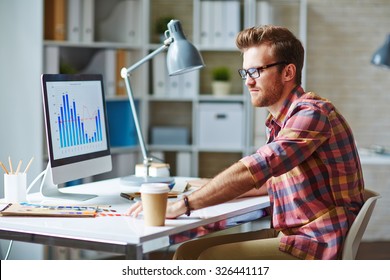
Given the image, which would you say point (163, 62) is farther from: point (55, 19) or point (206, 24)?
point (55, 19)

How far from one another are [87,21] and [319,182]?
2.43 meters

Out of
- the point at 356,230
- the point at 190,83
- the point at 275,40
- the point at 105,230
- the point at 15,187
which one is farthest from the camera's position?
the point at 190,83

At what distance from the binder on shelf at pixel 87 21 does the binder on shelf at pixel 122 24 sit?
287 mm

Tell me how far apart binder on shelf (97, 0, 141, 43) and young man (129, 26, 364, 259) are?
2.19 metres

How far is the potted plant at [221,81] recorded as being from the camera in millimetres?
4734

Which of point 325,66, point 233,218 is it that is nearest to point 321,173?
point 233,218

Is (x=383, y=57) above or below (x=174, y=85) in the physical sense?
above

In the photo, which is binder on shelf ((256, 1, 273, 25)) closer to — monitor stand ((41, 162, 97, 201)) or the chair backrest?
monitor stand ((41, 162, 97, 201))

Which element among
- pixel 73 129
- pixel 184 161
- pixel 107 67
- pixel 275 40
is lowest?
pixel 184 161

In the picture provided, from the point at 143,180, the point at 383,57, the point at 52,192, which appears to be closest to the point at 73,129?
the point at 52,192

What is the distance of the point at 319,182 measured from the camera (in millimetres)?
2273

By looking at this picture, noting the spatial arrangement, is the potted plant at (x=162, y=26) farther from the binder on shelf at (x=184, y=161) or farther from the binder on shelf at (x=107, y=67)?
the binder on shelf at (x=184, y=161)

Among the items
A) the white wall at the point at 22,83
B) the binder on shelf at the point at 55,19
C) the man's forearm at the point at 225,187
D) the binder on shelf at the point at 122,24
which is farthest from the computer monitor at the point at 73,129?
the binder on shelf at the point at 122,24
